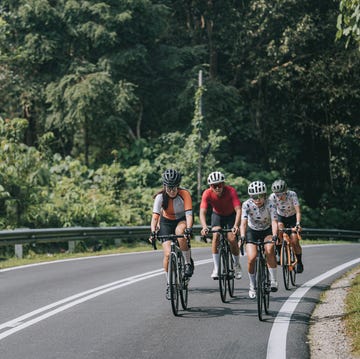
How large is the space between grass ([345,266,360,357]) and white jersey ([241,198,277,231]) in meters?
1.71

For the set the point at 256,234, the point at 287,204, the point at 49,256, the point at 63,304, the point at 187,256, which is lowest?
the point at 63,304

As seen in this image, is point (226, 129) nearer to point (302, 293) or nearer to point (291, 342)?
point (302, 293)

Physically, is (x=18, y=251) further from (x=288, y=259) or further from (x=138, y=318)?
(x=138, y=318)

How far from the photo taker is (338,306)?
10812mm

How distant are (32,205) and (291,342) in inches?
660

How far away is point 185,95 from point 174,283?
23891 mm

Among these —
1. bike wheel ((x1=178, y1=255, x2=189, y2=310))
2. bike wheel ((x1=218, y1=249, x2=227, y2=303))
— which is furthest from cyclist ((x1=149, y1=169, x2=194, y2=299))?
bike wheel ((x1=218, y1=249, x2=227, y2=303))

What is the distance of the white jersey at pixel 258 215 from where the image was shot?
10734mm

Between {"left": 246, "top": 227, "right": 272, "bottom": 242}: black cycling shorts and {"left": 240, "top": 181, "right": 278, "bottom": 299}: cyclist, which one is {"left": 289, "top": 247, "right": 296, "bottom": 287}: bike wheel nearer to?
{"left": 240, "top": 181, "right": 278, "bottom": 299}: cyclist

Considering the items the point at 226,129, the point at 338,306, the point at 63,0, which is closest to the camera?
the point at 338,306

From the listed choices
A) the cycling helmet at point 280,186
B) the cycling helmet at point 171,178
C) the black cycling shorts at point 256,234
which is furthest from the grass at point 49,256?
the black cycling shorts at point 256,234

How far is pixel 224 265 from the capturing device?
452 inches

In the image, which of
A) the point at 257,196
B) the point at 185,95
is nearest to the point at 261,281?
the point at 257,196

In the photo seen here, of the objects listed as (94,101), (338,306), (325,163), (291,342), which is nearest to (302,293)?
(338,306)
